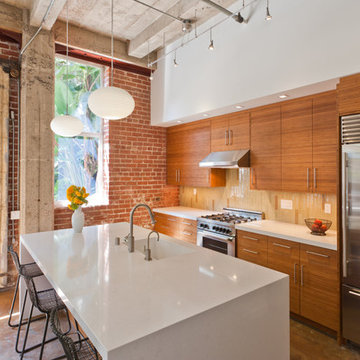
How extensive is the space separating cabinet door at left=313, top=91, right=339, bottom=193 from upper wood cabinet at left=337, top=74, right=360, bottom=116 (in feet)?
1.29

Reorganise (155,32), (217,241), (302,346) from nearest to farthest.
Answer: (302,346) → (217,241) → (155,32)

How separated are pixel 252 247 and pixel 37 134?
3.00 meters

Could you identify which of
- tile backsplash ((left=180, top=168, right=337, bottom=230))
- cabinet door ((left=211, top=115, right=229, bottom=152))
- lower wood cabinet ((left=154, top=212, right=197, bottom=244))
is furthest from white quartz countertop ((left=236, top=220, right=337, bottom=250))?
cabinet door ((left=211, top=115, right=229, bottom=152))

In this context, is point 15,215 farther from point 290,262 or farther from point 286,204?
point 286,204

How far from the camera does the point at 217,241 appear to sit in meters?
3.66

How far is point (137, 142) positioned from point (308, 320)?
11.3ft

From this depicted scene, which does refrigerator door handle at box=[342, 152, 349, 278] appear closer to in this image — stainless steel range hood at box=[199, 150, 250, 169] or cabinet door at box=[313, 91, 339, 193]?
cabinet door at box=[313, 91, 339, 193]

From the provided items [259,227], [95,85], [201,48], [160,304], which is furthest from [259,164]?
[95,85]

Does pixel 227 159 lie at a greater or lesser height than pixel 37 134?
lesser

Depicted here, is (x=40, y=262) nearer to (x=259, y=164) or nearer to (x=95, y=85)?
(x=259, y=164)

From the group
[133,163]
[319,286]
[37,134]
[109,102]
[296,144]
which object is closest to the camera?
[109,102]

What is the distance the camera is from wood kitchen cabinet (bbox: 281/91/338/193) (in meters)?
2.80

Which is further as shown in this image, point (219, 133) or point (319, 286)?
point (219, 133)

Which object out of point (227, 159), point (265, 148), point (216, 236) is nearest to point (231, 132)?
point (227, 159)
